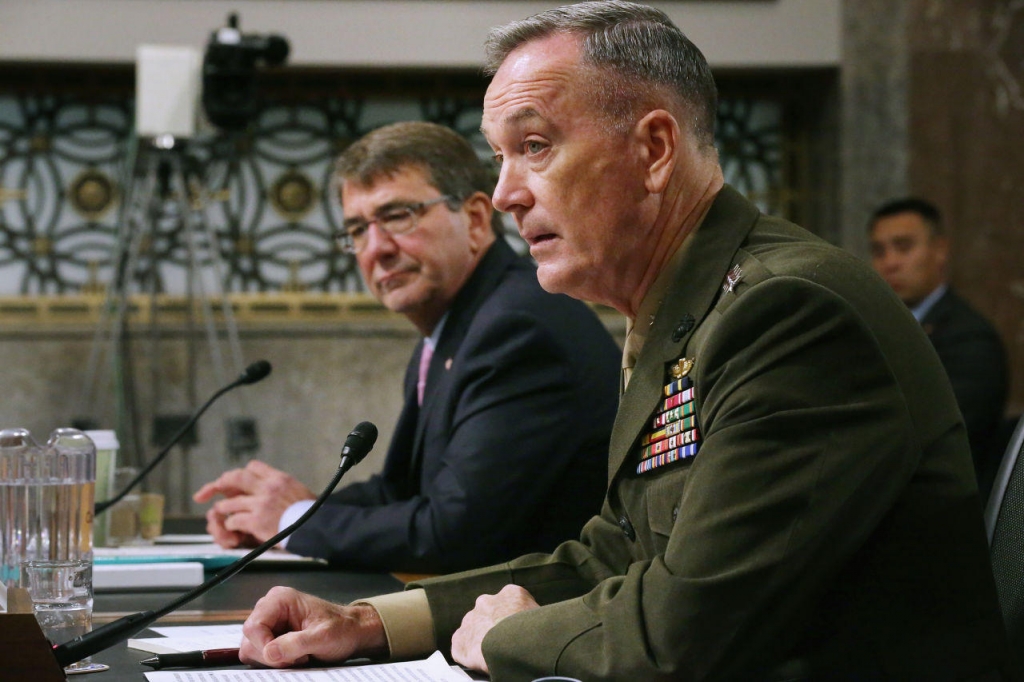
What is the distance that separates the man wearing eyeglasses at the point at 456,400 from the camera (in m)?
2.29

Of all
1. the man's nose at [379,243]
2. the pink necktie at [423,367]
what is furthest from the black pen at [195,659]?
the man's nose at [379,243]

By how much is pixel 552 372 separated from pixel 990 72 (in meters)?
3.50

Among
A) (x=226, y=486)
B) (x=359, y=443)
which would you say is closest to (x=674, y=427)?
(x=359, y=443)

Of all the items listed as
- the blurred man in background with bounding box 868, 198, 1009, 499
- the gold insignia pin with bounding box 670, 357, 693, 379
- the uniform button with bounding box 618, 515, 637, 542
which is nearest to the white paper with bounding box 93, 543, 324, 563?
the uniform button with bounding box 618, 515, 637, 542

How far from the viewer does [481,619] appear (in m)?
Result: 1.48

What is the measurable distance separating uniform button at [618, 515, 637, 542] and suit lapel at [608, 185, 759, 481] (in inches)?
2.2

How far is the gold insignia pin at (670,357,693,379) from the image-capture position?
1.42 meters

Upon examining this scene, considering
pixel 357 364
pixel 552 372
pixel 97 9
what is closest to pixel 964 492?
pixel 552 372

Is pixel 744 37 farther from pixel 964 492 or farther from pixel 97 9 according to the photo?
pixel 964 492

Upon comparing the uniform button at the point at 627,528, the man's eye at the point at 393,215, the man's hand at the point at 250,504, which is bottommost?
the man's hand at the point at 250,504

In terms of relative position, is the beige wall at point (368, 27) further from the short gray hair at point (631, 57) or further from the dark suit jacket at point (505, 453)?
the short gray hair at point (631, 57)

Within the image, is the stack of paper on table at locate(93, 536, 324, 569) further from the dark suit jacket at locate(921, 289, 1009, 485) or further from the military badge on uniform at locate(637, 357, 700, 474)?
the dark suit jacket at locate(921, 289, 1009, 485)

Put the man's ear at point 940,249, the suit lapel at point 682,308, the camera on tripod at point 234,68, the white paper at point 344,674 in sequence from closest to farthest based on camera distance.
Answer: the white paper at point 344,674
the suit lapel at point 682,308
the camera on tripod at point 234,68
the man's ear at point 940,249

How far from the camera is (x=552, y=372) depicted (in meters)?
2.38
